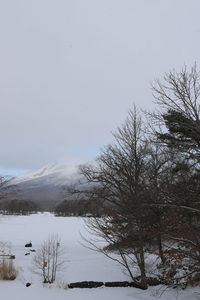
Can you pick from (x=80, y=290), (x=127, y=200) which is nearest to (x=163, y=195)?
(x=127, y=200)

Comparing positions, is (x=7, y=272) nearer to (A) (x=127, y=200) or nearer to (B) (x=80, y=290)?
(B) (x=80, y=290)

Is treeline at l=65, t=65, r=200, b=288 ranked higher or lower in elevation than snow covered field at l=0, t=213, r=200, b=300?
higher

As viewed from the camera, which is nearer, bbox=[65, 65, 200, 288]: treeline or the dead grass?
bbox=[65, 65, 200, 288]: treeline

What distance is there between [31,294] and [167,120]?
338 inches

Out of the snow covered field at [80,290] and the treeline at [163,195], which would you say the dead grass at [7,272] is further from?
the treeline at [163,195]

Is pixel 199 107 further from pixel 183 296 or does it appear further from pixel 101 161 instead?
pixel 101 161

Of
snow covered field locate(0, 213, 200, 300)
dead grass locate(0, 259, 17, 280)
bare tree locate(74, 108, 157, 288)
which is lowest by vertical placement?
snow covered field locate(0, 213, 200, 300)

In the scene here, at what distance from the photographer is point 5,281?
1497cm

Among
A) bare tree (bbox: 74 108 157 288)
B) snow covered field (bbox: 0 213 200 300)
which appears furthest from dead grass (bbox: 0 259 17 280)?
bare tree (bbox: 74 108 157 288)

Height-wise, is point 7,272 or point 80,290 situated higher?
point 7,272

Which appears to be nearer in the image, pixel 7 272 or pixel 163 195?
pixel 163 195

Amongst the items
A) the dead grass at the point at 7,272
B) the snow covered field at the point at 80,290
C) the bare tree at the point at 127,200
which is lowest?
the snow covered field at the point at 80,290

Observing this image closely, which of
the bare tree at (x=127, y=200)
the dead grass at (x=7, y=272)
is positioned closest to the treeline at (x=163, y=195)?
the bare tree at (x=127, y=200)

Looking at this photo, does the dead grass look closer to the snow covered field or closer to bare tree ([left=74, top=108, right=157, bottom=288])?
the snow covered field
